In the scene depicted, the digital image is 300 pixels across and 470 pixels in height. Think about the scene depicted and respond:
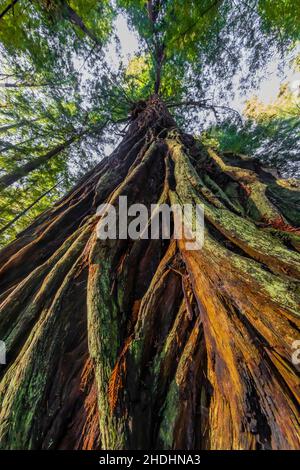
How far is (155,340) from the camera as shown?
101 centimetres

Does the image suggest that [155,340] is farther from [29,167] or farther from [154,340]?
[29,167]

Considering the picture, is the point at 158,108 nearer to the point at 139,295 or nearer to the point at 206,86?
the point at 206,86

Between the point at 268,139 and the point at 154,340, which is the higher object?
the point at 268,139

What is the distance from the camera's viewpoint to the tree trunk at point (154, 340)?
69cm

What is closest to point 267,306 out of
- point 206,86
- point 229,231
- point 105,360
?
point 229,231

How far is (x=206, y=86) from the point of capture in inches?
218

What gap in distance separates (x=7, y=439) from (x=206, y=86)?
6.90 m

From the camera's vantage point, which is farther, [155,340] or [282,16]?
[282,16]

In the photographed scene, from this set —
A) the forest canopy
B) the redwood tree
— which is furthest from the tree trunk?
the forest canopy

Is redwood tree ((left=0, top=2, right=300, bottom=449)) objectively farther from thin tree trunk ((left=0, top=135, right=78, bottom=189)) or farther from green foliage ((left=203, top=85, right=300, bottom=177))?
thin tree trunk ((left=0, top=135, right=78, bottom=189))

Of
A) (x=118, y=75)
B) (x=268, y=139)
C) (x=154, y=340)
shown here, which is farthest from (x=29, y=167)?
(x=268, y=139)
